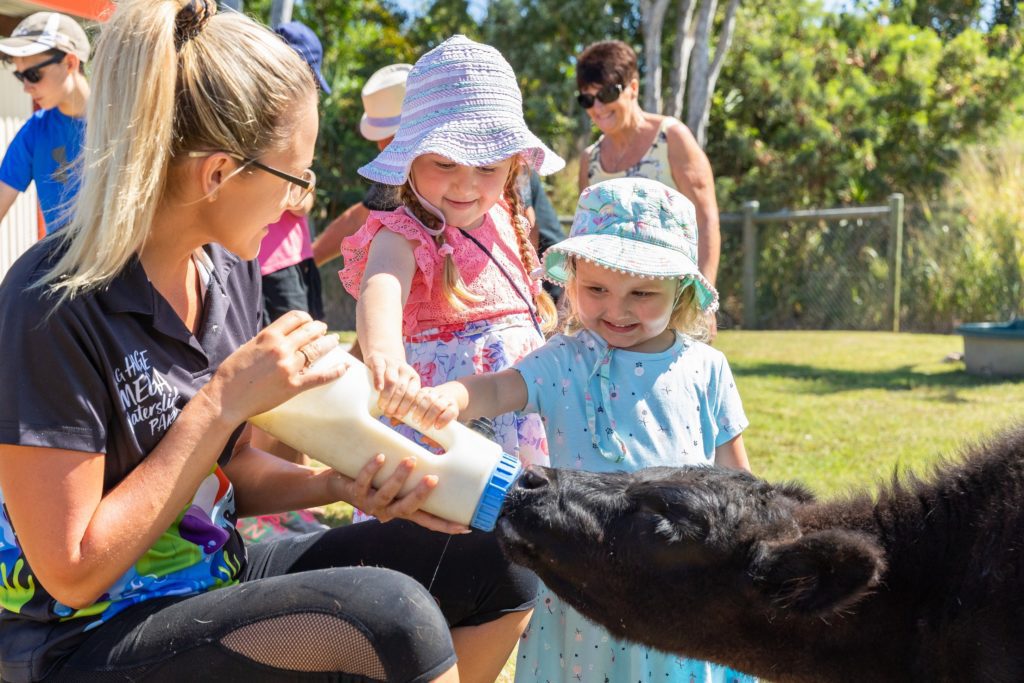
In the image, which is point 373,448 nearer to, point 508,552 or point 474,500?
point 474,500

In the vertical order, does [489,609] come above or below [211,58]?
below

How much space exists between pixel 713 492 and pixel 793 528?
0.24 m

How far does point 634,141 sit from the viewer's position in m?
6.79

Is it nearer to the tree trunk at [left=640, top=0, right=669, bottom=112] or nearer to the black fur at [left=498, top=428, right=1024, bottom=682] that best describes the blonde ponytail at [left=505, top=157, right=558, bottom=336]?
the black fur at [left=498, top=428, right=1024, bottom=682]

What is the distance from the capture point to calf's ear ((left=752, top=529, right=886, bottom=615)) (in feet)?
8.34

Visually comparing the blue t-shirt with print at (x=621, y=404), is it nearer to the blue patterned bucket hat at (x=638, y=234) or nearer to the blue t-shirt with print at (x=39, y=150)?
the blue patterned bucket hat at (x=638, y=234)

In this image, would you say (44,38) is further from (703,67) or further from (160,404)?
(703,67)

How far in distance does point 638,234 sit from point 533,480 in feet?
3.13

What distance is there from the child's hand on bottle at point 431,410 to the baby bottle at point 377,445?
2cm

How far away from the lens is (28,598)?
8.21ft

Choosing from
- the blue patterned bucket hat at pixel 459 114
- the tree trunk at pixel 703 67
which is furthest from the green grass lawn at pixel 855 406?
the tree trunk at pixel 703 67

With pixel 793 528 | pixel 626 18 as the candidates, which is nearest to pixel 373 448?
pixel 793 528

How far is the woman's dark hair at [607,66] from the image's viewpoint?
6738mm

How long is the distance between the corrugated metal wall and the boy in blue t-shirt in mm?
2809
